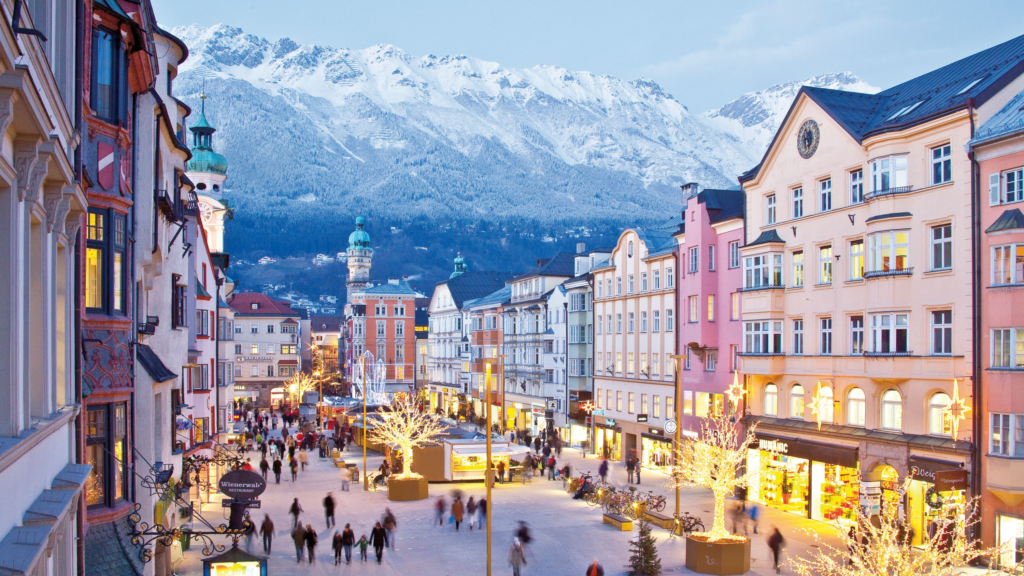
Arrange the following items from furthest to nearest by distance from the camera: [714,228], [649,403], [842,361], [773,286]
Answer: [649,403] → [714,228] → [773,286] → [842,361]

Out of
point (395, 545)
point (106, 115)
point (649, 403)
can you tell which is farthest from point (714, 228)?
point (106, 115)

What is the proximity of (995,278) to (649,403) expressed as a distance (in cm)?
2679

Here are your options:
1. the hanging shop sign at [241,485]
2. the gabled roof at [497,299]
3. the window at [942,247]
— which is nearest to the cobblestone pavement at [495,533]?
the hanging shop sign at [241,485]

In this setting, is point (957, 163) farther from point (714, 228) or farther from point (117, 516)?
point (117, 516)

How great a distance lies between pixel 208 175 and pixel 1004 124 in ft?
191

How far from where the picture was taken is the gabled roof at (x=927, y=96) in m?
28.7

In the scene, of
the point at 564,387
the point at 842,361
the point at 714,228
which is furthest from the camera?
the point at 564,387

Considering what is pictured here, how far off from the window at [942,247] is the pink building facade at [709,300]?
1275 cm

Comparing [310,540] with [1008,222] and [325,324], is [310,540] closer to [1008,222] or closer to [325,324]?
[1008,222]

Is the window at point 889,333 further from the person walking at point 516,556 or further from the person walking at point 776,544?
the person walking at point 516,556

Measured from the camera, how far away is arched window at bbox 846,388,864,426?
33094 millimetres

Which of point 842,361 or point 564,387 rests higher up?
point 842,361

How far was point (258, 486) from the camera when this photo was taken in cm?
1836

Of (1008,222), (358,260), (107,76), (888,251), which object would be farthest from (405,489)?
(358,260)
